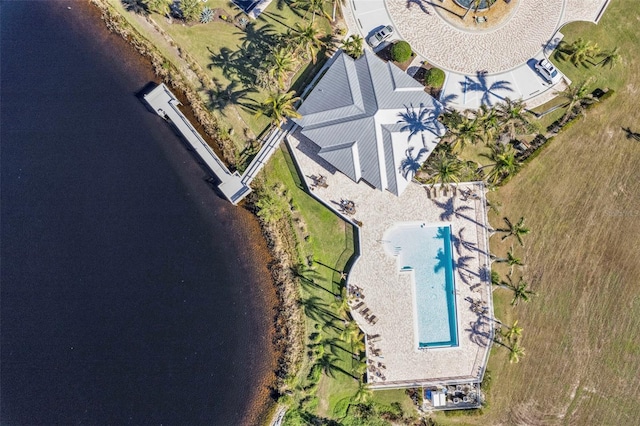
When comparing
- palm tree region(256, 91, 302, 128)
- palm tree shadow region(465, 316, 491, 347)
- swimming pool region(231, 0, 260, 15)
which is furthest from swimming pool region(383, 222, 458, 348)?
swimming pool region(231, 0, 260, 15)

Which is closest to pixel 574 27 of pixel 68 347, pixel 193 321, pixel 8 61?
pixel 193 321

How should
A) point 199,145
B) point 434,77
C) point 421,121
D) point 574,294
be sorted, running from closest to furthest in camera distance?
point 421,121
point 434,77
point 199,145
point 574,294

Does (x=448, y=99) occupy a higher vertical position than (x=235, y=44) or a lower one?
lower

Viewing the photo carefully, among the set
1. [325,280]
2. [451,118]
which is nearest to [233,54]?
[451,118]

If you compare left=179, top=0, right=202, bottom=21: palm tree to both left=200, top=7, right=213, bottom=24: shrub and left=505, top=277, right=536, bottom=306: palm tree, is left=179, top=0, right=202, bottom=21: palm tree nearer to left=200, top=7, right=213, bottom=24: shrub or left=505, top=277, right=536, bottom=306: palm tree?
left=200, top=7, right=213, bottom=24: shrub

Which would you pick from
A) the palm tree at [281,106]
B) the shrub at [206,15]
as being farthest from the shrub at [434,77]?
the shrub at [206,15]

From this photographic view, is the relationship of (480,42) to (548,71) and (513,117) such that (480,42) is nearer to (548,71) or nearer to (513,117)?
(548,71)

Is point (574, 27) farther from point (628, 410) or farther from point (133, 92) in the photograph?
point (133, 92)
